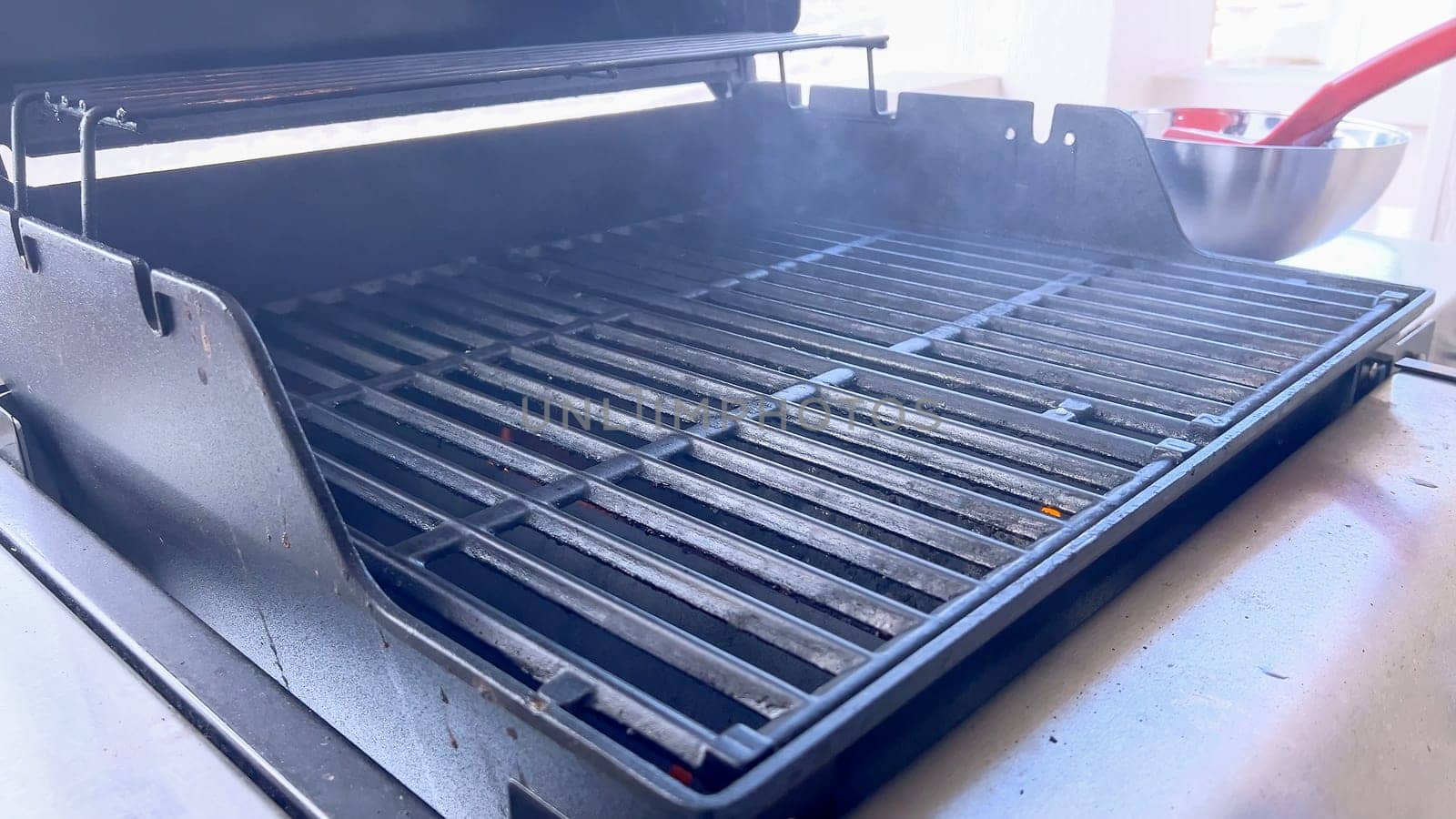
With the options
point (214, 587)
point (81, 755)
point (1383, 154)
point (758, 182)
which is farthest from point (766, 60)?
point (81, 755)

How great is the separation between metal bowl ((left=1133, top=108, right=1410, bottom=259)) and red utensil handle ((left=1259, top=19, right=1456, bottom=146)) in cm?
4

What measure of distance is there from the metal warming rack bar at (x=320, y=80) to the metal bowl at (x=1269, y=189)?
1.21 ft

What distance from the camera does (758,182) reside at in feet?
4.80

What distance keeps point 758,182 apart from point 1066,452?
83cm

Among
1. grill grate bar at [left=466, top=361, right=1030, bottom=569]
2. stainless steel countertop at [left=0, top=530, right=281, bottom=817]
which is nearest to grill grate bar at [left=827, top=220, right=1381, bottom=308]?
grill grate bar at [left=466, top=361, right=1030, bottom=569]

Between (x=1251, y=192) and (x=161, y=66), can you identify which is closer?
(x=161, y=66)

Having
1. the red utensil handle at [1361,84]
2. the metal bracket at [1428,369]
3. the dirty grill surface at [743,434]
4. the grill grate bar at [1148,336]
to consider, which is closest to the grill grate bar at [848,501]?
the dirty grill surface at [743,434]

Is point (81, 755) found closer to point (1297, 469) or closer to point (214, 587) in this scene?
point (214, 587)

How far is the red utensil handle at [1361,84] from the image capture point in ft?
3.67

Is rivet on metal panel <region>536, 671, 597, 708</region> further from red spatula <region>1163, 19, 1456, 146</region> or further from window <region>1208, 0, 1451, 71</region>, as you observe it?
window <region>1208, 0, 1451, 71</region>

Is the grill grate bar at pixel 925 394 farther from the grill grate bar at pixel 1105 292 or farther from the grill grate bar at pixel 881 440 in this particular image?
the grill grate bar at pixel 1105 292

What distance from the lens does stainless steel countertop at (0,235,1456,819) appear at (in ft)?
1.62

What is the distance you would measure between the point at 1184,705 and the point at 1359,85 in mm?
942

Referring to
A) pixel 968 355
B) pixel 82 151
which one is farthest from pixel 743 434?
pixel 82 151
